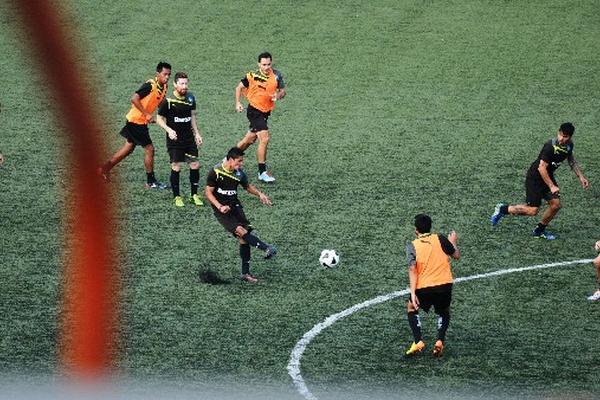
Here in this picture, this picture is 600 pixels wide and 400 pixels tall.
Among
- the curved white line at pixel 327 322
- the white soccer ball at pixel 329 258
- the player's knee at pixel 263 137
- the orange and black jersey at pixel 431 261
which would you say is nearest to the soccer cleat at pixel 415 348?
the orange and black jersey at pixel 431 261

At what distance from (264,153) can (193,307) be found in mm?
6882

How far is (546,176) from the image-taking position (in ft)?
64.7

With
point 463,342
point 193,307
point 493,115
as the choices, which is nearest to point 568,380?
point 463,342

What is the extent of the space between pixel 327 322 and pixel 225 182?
278 cm

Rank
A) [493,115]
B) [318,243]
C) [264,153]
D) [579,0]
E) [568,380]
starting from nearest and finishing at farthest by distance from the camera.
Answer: [568,380] < [318,243] < [264,153] < [493,115] < [579,0]

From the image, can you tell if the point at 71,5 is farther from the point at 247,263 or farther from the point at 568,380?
the point at 568,380

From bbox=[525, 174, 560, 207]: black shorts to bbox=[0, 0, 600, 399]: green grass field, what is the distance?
0.64 metres

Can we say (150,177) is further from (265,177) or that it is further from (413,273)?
(413,273)

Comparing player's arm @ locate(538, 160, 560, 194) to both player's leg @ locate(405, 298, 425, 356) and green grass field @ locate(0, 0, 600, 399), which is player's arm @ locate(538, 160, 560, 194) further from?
player's leg @ locate(405, 298, 425, 356)

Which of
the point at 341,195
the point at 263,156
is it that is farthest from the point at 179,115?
the point at 341,195

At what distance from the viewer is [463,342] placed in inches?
614

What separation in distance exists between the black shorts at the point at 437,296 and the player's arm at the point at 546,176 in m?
5.56

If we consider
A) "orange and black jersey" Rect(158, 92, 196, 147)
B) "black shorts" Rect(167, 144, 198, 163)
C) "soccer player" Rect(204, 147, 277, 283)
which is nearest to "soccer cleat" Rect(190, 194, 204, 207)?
"black shorts" Rect(167, 144, 198, 163)

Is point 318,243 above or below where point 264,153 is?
below
